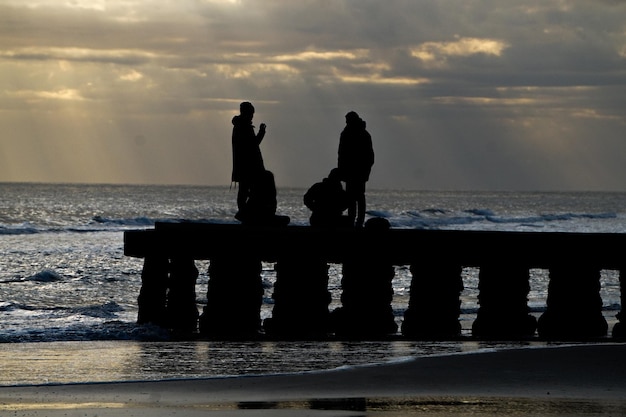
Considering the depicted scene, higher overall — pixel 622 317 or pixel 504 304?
pixel 504 304

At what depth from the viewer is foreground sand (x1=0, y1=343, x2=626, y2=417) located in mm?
10453

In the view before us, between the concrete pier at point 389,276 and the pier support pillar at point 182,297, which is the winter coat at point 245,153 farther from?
the pier support pillar at point 182,297

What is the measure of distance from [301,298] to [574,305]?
3.98 m

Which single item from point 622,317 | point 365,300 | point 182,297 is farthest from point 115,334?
point 622,317

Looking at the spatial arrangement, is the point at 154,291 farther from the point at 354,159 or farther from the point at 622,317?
the point at 622,317

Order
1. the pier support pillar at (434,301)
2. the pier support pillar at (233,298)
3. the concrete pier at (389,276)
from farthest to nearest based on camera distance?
1. the pier support pillar at (233,298)
2. the pier support pillar at (434,301)
3. the concrete pier at (389,276)

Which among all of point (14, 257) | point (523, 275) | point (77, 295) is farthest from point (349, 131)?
point (14, 257)

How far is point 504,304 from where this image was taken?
18047 mm

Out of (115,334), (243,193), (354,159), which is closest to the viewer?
(115,334)

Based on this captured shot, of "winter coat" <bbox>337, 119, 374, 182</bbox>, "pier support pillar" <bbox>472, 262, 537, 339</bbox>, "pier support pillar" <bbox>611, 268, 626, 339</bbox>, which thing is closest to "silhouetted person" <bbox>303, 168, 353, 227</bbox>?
"winter coat" <bbox>337, 119, 374, 182</bbox>

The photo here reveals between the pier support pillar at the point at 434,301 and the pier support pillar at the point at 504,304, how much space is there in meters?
0.38

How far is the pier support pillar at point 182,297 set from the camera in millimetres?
19234

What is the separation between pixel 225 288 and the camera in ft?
61.0

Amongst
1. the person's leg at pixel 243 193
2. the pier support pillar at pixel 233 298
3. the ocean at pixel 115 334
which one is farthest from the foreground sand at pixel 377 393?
the person's leg at pixel 243 193
